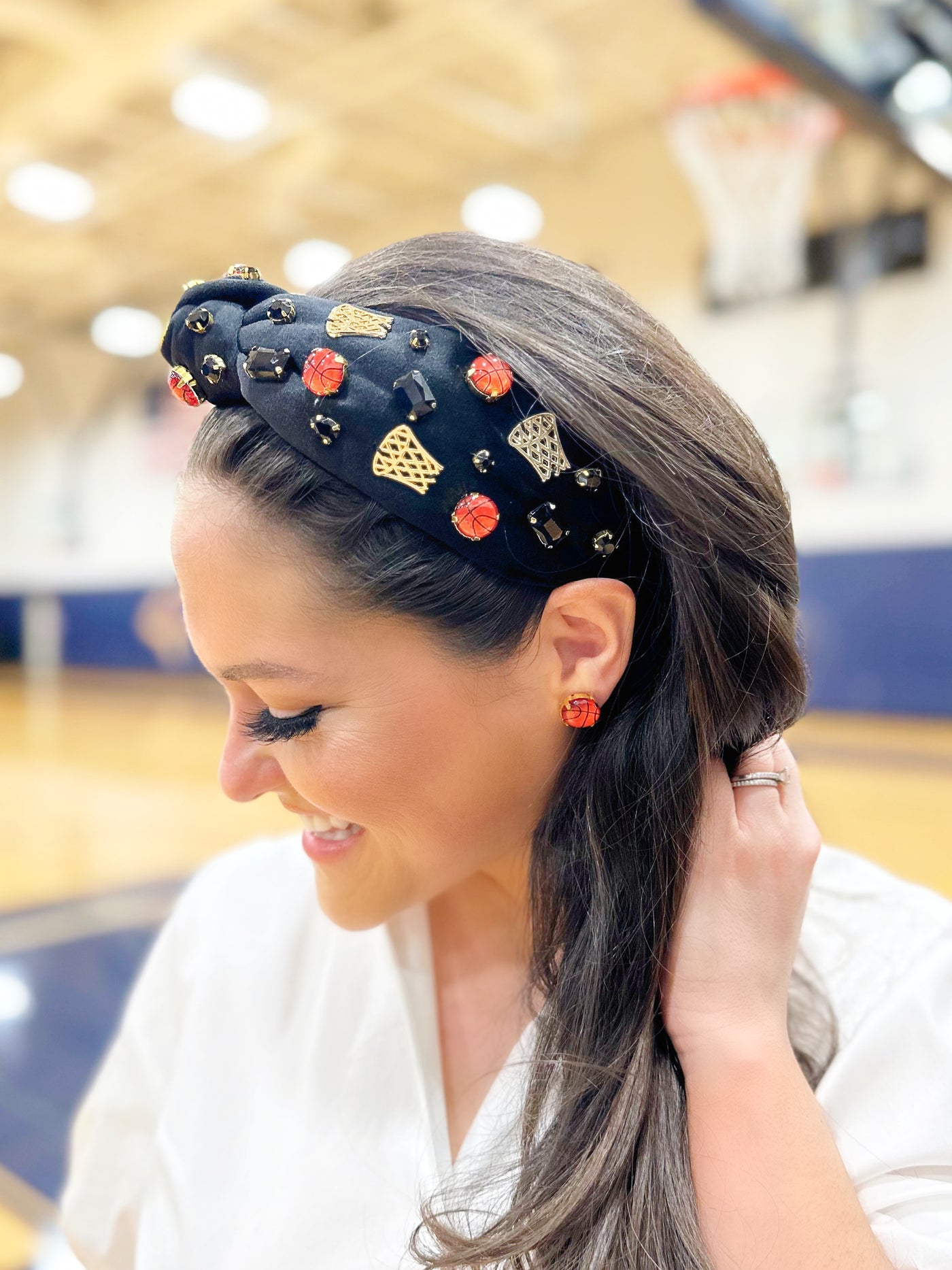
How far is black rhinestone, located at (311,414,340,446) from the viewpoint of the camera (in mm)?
661

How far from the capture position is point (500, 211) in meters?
7.46

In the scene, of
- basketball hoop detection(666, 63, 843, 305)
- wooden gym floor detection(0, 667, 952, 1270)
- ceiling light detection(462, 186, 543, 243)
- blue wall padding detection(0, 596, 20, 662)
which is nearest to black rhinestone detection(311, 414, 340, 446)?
wooden gym floor detection(0, 667, 952, 1270)

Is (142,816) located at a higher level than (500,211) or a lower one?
lower

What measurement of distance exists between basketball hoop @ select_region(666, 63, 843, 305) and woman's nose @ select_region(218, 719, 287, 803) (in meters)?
4.61

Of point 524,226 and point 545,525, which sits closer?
point 545,525

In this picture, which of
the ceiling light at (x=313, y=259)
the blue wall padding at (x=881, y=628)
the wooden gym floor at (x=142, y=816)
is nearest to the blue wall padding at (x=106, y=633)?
the wooden gym floor at (x=142, y=816)

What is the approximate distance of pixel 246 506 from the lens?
70cm

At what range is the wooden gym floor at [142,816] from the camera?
308 centimetres

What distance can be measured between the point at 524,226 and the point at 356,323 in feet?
24.6

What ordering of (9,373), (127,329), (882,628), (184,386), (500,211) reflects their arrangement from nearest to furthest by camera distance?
(184,386)
(882,628)
(500,211)
(127,329)
(9,373)

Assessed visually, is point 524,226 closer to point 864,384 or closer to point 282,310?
point 864,384

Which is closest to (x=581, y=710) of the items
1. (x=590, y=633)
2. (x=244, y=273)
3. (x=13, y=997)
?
(x=590, y=633)

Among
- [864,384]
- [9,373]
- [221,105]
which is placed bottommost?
[864,384]

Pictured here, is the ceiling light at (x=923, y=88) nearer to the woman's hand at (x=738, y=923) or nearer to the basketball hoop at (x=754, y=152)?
the basketball hoop at (x=754, y=152)
